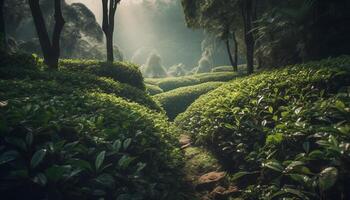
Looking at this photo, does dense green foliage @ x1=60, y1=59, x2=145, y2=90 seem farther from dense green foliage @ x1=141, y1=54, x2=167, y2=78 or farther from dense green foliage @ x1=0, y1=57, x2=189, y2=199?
dense green foliage @ x1=141, y1=54, x2=167, y2=78

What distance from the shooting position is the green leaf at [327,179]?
12.6 feet

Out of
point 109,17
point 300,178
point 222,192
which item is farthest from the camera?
point 109,17

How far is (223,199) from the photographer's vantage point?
18.2 feet

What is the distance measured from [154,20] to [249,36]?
107 meters

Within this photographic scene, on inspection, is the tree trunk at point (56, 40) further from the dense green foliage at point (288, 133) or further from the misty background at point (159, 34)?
the misty background at point (159, 34)

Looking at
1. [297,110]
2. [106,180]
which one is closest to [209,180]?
[297,110]

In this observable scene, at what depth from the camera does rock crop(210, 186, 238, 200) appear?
18.3 feet

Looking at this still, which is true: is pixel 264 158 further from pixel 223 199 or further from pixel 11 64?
pixel 11 64

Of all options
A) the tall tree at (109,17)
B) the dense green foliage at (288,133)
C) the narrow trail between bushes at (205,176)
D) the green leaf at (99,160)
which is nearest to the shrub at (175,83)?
the tall tree at (109,17)

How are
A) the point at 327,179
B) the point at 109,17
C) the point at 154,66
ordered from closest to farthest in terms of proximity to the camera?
the point at 327,179
the point at 109,17
the point at 154,66

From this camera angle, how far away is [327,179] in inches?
153

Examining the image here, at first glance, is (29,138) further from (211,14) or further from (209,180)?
(211,14)

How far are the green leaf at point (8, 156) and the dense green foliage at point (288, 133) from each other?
9.48 ft

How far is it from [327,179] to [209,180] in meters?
2.68
